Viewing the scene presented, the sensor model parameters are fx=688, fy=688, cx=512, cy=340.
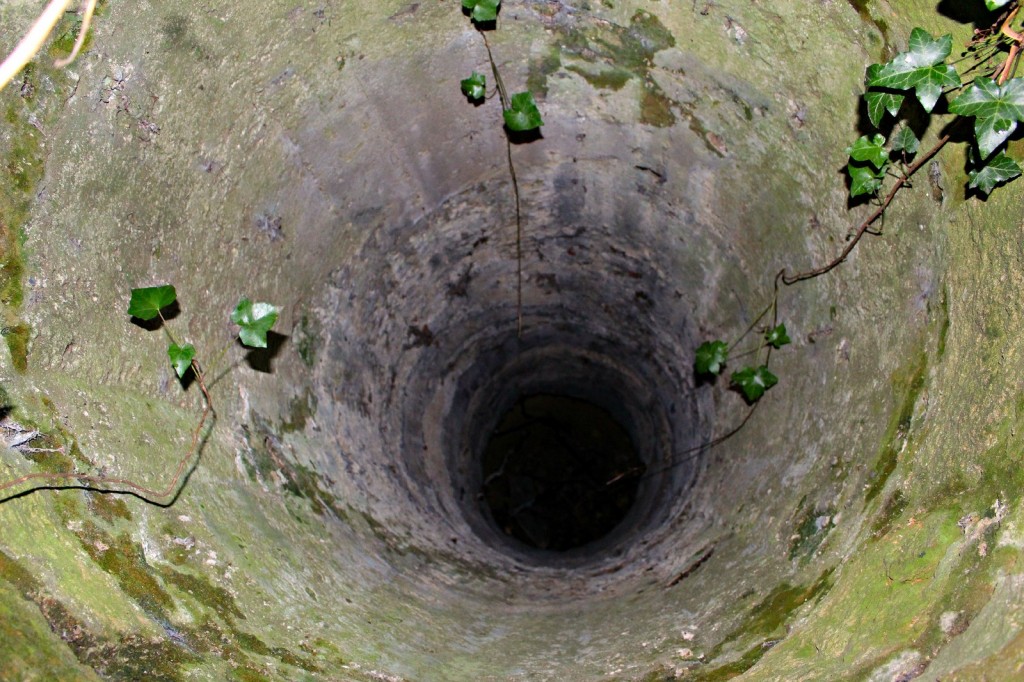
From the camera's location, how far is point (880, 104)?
6.80 feet

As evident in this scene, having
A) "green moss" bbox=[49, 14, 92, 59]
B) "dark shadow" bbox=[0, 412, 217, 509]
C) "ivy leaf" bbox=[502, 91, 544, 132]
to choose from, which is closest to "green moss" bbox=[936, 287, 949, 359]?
"ivy leaf" bbox=[502, 91, 544, 132]

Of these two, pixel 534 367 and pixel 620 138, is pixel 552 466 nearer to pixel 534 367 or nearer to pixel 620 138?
pixel 534 367

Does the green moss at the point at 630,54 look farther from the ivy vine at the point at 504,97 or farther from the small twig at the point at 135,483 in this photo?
the small twig at the point at 135,483

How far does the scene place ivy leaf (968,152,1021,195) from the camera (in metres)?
1.85

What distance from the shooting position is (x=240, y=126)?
2340mm

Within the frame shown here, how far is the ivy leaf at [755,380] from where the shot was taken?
301 centimetres

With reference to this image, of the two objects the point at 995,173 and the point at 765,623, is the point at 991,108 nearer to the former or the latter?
the point at 995,173

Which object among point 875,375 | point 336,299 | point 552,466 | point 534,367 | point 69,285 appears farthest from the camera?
point 552,466

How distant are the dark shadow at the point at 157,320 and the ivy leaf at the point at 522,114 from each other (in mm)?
1498

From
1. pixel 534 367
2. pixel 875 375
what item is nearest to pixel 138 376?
pixel 875 375

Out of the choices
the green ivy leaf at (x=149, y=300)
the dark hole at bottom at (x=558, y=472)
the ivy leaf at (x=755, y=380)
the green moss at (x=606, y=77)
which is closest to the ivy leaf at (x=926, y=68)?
the green moss at (x=606, y=77)

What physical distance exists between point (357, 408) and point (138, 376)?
4.13ft

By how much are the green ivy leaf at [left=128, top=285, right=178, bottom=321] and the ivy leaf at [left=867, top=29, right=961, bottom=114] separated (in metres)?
2.20

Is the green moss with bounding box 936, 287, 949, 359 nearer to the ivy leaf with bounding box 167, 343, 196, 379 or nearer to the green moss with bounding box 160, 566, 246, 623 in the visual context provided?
the green moss with bounding box 160, 566, 246, 623
